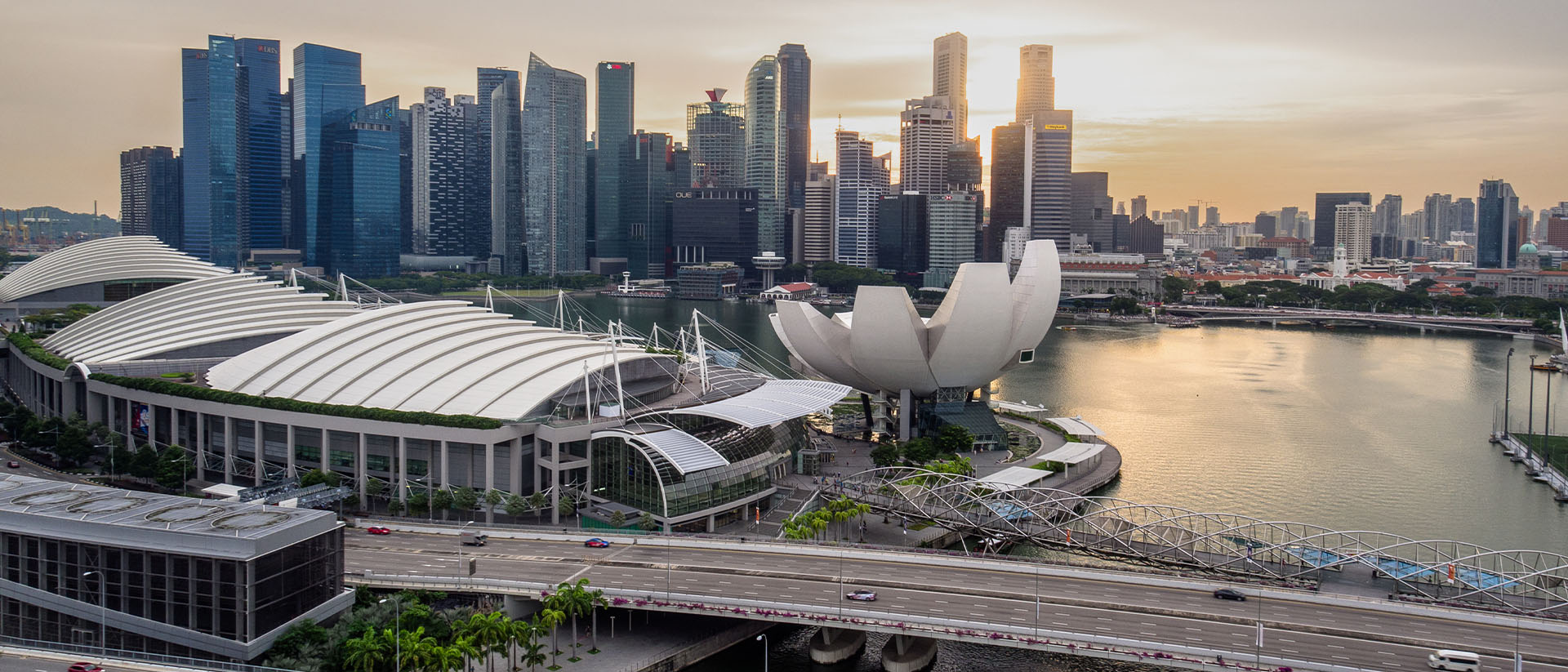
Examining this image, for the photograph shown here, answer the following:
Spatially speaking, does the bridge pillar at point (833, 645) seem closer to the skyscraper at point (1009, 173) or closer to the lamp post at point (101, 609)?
the lamp post at point (101, 609)

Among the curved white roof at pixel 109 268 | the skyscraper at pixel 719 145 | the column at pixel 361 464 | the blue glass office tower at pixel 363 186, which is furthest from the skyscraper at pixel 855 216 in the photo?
the column at pixel 361 464

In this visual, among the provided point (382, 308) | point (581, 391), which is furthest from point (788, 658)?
point (382, 308)

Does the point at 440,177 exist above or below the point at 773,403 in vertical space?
above

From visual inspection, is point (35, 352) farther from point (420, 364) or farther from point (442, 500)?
point (442, 500)

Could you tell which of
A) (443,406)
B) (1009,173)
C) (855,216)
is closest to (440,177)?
(855,216)

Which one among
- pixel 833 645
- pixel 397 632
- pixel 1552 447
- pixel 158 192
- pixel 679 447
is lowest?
pixel 833 645

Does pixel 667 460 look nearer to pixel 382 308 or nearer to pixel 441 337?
pixel 441 337
